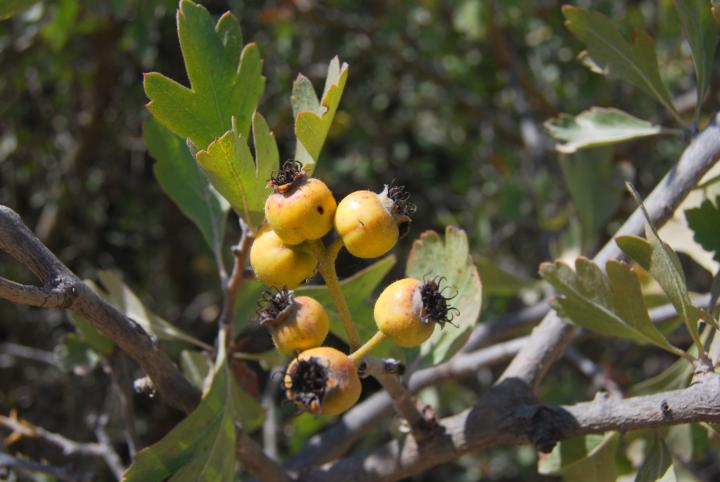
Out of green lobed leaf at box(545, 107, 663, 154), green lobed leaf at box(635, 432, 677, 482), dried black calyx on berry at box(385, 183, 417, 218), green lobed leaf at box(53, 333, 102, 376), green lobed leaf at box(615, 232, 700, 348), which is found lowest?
green lobed leaf at box(635, 432, 677, 482)

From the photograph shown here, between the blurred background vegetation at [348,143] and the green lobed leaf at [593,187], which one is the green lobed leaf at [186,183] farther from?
the blurred background vegetation at [348,143]

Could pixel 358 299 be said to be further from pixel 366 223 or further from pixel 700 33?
pixel 700 33

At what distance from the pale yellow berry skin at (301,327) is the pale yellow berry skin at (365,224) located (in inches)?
4.4

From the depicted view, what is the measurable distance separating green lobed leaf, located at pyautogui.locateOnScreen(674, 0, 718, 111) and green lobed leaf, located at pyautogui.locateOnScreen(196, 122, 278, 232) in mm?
821

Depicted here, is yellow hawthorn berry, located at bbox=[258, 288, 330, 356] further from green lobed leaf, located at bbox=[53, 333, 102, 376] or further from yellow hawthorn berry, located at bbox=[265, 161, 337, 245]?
green lobed leaf, located at bbox=[53, 333, 102, 376]

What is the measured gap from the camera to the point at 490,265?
2.15m

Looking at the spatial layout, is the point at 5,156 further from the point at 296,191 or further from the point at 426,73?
the point at 296,191

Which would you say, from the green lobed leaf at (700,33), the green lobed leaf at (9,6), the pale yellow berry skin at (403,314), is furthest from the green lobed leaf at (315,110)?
the green lobed leaf at (700,33)

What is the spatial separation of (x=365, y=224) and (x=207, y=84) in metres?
0.44

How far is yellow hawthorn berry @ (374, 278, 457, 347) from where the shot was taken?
3.31 ft

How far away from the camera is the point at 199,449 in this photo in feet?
→ 3.88

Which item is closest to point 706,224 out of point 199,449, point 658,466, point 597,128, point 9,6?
point 597,128

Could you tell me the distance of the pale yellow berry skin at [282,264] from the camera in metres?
1.05

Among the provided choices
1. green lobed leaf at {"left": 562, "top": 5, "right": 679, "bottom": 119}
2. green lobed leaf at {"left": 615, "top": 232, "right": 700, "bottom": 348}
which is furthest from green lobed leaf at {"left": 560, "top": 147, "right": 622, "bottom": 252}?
green lobed leaf at {"left": 615, "top": 232, "right": 700, "bottom": 348}
